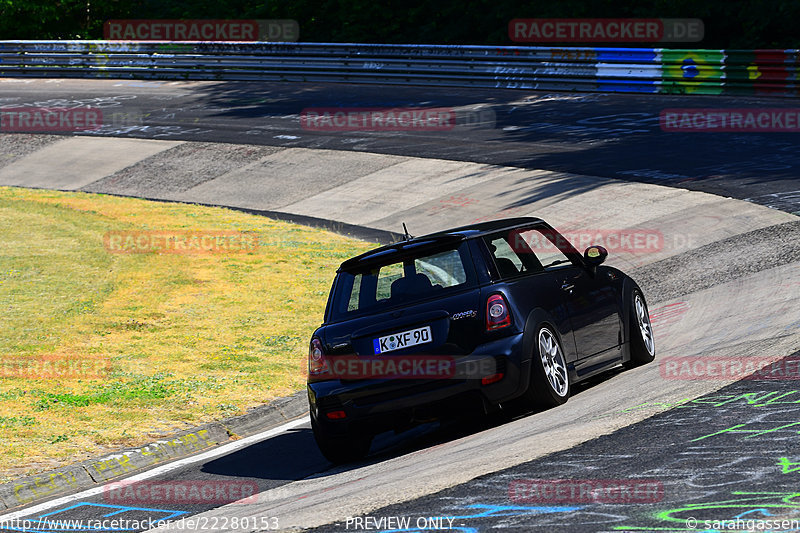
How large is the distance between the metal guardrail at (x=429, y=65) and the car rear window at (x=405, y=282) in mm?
18659

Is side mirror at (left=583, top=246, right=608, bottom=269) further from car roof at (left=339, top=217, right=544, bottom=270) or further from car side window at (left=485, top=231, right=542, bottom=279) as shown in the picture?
car roof at (left=339, top=217, right=544, bottom=270)

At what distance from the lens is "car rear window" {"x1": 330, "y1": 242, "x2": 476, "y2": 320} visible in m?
8.04

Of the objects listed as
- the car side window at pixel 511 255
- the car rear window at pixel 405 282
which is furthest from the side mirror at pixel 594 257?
the car rear window at pixel 405 282

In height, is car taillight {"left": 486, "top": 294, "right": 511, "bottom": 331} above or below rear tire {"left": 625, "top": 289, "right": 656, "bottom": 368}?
above

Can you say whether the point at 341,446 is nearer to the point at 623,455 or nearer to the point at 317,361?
the point at 317,361

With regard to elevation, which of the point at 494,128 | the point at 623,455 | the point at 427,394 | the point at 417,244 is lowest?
the point at 623,455

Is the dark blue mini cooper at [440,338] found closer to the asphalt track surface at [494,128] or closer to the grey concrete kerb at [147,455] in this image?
the grey concrete kerb at [147,455]

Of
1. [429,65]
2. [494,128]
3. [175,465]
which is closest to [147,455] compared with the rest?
[175,465]

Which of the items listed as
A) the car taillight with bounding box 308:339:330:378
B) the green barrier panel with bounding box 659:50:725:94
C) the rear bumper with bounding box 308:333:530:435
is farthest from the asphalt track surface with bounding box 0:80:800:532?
the green barrier panel with bounding box 659:50:725:94

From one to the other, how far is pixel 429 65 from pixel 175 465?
78.1ft

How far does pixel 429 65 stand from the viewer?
102 ft

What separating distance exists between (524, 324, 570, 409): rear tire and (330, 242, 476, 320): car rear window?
0.67m

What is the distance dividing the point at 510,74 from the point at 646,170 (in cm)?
1073

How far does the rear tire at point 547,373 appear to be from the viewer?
7.80 m
